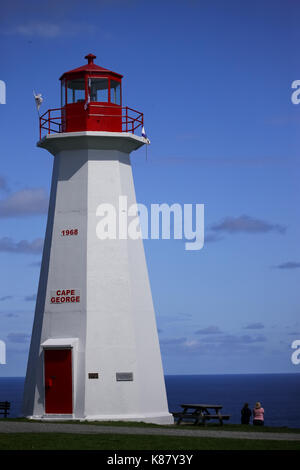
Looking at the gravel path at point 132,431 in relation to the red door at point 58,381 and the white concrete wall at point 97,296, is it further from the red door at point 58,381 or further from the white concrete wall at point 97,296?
the white concrete wall at point 97,296

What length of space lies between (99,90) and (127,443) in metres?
13.4

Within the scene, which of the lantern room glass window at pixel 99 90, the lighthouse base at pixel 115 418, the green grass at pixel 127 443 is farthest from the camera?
the lantern room glass window at pixel 99 90

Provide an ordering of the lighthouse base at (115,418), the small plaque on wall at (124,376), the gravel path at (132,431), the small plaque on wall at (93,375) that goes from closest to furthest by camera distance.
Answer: the gravel path at (132,431) < the lighthouse base at (115,418) < the small plaque on wall at (93,375) < the small plaque on wall at (124,376)

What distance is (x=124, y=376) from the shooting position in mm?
27828

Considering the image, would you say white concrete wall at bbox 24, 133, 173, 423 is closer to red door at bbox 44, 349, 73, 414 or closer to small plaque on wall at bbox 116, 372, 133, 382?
small plaque on wall at bbox 116, 372, 133, 382

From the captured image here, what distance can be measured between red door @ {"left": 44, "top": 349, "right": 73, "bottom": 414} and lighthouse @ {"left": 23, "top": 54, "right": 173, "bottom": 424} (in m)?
0.03

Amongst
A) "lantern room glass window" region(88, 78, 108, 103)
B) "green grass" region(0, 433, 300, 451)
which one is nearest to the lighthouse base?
"green grass" region(0, 433, 300, 451)

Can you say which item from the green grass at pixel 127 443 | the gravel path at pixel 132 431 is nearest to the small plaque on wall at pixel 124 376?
the gravel path at pixel 132 431

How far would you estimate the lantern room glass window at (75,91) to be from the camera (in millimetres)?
29453

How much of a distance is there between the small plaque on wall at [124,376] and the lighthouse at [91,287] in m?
0.03

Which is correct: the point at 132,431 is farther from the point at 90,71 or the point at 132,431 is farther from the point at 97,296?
the point at 90,71

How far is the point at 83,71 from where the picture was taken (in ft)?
95.2
